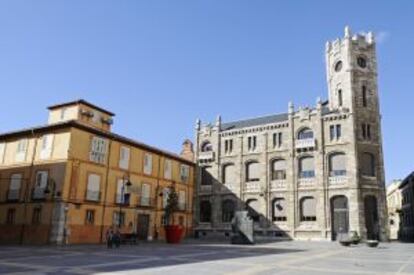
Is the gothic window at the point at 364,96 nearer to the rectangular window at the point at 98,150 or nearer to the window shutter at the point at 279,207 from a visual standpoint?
the window shutter at the point at 279,207

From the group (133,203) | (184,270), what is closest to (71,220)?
(133,203)

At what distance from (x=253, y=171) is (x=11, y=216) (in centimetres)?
2490

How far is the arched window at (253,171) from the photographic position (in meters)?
44.0

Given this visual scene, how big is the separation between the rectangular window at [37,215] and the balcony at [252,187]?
2255cm

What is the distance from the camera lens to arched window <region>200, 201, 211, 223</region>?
1822 inches

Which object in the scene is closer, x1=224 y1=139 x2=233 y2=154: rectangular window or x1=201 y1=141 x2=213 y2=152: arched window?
x1=224 y1=139 x2=233 y2=154: rectangular window

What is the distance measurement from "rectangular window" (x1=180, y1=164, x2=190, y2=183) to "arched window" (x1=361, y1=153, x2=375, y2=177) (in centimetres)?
1876

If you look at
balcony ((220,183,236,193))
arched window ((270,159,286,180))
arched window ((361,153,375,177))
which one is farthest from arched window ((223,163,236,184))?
arched window ((361,153,375,177))

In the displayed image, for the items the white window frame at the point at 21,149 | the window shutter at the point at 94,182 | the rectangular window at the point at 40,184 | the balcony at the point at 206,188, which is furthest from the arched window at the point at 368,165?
the white window frame at the point at 21,149

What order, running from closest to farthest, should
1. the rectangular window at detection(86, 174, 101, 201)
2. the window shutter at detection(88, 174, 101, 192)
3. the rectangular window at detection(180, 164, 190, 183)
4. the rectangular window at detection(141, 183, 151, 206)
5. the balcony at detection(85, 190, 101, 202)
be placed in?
the balcony at detection(85, 190, 101, 202), the rectangular window at detection(86, 174, 101, 201), the window shutter at detection(88, 174, 101, 192), the rectangular window at detection(141, 183, 151, 206), the rectangular window at detection(180, 164, 190, 183)

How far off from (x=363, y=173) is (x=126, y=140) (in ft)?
75.1

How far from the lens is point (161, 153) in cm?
3972

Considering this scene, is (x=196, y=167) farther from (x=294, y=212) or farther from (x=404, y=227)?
(x=404, y=227)

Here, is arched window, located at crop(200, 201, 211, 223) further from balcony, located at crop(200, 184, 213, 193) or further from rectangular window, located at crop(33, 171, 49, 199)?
rectangular window, located at crop(33, 171, 49, 199)
